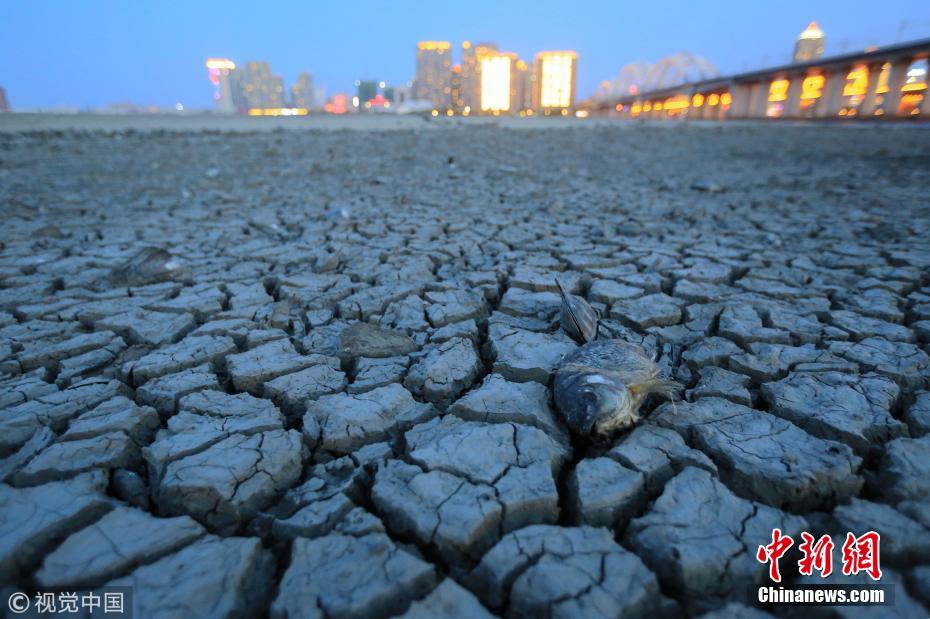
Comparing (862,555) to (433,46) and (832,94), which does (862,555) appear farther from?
(433,46)

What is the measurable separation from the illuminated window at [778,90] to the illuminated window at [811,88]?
786 millimetres

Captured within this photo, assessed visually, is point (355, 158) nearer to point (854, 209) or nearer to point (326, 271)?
point (326, 271)

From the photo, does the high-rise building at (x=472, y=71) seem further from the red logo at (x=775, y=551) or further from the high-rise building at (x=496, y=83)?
the red logo at (x=775, y=551)

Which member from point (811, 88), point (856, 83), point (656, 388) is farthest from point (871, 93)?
point (656, 388)

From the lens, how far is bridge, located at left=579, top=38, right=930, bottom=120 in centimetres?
1705

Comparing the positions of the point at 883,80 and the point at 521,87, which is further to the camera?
the point at 521,87

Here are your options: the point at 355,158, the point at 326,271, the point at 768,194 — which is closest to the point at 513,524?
the point at 326,271

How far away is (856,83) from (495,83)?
72.1m

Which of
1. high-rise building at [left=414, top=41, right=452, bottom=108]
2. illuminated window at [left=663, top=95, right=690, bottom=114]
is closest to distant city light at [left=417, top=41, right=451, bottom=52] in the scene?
high-rise building at [left=414, top=41, right=452, bottom=108]

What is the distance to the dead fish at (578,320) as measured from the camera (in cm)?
187

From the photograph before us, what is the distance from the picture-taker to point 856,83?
797 inches

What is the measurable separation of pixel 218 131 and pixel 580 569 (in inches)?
567

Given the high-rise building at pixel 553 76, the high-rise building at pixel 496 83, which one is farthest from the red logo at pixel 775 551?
the high-rise building at pixel 553 76

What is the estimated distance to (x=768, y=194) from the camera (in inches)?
194
